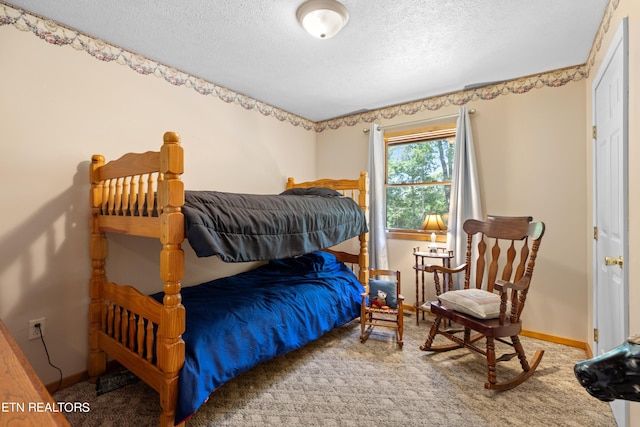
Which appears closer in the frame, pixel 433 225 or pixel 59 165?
pixel 59 165

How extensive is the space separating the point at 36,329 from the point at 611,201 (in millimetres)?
3532

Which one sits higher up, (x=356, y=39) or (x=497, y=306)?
(x=356, y=39)

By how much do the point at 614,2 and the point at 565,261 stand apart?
1870 mm

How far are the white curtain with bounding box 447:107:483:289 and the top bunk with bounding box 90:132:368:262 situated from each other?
1281 millimetres

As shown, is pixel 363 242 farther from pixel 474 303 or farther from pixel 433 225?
pixel 474 303

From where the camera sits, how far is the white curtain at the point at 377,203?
345 cm

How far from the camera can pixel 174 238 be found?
1.46 m

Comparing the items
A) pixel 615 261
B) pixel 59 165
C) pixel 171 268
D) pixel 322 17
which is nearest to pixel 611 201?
pixel 615 261

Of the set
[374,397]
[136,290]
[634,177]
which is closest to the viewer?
[634,177]

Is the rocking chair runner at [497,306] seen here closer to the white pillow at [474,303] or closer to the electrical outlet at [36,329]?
the white pillow at [474,303]

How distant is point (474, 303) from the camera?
2.05 metres

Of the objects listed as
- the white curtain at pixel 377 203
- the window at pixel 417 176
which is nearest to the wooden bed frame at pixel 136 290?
the white curtain at pixel 377 203

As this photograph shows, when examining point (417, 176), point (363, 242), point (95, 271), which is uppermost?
point (417, 176)

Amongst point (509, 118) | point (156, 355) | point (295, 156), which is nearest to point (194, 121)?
point (295, 156)
